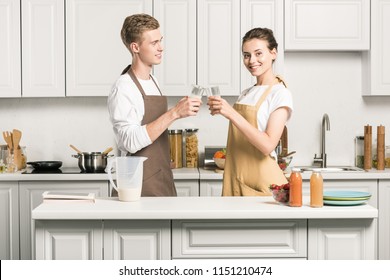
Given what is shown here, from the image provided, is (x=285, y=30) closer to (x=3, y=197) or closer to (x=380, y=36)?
(x=380, y=36)

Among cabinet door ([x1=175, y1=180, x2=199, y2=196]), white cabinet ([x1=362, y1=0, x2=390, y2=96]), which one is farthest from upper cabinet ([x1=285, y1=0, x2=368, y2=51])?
cabinet door ([x1=175, y1=180, x2=199, y2=196])

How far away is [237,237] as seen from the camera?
2826 millimetres

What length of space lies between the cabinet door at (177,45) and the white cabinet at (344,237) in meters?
2.27

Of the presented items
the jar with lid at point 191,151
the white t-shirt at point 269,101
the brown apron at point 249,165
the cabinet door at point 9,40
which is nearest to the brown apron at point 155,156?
the brown apron at point 249,165

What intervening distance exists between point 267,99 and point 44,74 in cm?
219

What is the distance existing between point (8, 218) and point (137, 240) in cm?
212

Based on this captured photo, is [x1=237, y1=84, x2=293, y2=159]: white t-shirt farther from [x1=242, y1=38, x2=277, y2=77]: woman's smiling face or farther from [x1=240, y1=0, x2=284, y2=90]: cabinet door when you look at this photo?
[x1=240, y1=0, x2=284, y2=90]: cabinet door

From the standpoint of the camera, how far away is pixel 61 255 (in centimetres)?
284

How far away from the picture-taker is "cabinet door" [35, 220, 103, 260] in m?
2.83

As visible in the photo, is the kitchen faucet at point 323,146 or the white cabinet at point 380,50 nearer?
the white cabinet at point 380,50

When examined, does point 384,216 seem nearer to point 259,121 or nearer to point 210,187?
point 210,187

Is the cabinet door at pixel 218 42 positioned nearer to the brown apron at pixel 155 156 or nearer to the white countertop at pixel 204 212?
the brown apron at pixel 155 156

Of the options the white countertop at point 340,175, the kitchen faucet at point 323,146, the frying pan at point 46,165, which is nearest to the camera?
the white countertop at point 340,175

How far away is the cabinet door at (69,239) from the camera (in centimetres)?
283
